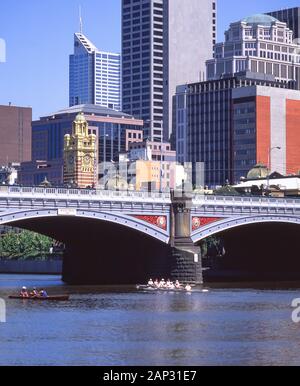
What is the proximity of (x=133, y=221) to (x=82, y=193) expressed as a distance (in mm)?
6745

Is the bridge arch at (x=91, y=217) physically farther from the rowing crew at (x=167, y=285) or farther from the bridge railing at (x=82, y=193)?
the rowing crew at (x=167, y=285)

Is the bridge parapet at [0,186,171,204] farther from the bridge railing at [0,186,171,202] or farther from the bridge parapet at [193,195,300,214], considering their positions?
the bridge parapet at [193,195,300,214]

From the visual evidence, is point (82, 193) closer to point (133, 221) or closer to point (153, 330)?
point (133, 221)

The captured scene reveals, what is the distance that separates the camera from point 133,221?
422 ft

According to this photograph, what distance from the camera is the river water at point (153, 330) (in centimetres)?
6938

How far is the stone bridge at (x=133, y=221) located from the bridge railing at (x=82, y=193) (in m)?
0.10

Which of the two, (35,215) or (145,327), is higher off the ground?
(35,215)

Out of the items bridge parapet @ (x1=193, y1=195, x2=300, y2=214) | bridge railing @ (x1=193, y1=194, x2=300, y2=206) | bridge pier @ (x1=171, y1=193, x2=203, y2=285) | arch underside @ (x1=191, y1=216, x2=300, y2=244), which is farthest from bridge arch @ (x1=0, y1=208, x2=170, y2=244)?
bridge railing @ (x1=193, y1=194, x2=300, y2=206)

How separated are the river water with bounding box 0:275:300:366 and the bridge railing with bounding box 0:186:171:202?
1056 centimetres

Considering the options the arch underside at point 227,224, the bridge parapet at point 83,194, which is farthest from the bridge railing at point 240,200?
the bridge parapet at point 83,194
